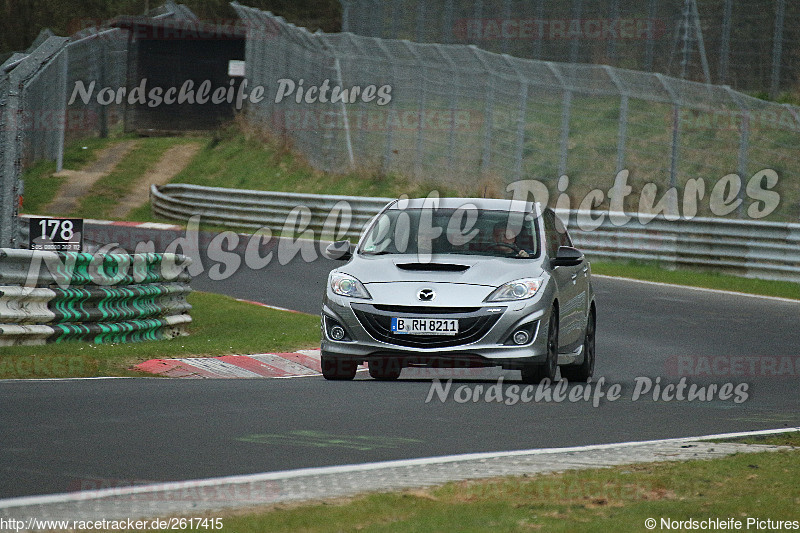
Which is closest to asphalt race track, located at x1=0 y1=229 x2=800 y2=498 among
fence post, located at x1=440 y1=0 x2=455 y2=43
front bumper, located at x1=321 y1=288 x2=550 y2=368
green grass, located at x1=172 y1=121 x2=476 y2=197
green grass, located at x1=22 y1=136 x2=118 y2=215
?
front bumper, located at x1=321 y1=288 x2=550 y2=368

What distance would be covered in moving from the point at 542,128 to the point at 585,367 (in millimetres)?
18121

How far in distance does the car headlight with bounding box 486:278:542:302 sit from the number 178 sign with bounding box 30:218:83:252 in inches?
172

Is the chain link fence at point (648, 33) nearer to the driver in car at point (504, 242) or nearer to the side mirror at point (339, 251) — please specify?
the driver in car at point (504, 242)

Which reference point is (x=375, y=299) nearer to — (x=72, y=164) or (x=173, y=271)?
(x=173, y=271)

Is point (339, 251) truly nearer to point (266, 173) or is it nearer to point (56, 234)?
point (56, 234)

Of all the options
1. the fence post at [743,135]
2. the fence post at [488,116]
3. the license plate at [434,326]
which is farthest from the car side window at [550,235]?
the fence post at [488,116]

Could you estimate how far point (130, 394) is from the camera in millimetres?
10297

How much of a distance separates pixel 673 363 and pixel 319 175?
953 inches

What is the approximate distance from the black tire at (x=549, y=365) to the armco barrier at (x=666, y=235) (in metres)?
12.7

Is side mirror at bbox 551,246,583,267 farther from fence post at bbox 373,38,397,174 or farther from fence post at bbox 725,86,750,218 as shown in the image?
fence post at bbox 373,38,397,174

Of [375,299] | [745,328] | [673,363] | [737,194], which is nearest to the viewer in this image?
[375,299]

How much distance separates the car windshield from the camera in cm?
1184

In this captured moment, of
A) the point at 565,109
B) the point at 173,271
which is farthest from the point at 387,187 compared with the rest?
the point at 173,271

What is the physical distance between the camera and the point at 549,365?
1141 cm
